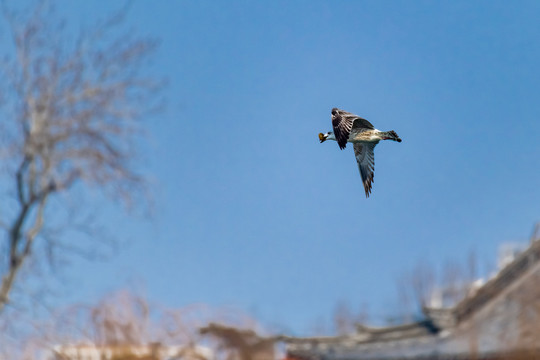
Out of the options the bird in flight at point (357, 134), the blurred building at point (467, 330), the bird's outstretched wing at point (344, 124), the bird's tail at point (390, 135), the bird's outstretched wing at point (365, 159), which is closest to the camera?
the bird's outstretched wing at point (344, 124)

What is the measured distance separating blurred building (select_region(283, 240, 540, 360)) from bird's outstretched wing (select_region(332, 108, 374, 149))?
950 centimetres

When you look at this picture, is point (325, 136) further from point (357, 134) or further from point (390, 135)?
point (390, 135)

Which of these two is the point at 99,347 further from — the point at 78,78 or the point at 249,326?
the point at 78,78

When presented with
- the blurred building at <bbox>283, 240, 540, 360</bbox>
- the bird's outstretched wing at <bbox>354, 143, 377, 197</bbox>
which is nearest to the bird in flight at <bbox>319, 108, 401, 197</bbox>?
the bird's outstretched wing at <bbox>354, 143, 377, 197</bbox>

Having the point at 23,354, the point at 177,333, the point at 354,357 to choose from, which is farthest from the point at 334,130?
the point at 354,357

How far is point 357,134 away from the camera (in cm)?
536

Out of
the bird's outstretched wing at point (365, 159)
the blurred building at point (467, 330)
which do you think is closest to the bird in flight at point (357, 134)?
the bird's outstretched wing at point (365, 159)

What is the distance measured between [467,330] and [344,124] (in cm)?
1122

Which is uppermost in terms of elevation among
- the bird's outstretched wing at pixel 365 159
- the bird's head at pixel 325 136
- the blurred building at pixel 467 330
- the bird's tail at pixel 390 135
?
the blurred building at pixel 467 330

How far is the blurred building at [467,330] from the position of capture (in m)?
14.8

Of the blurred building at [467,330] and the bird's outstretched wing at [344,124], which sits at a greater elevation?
the blurred building at [467,330]

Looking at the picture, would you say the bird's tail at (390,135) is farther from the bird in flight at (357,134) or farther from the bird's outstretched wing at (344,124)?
the bird's outstretched wing at (344,124)

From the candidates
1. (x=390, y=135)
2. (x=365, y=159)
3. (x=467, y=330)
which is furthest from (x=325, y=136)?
(x=467, y=330)

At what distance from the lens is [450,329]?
15.8 m
